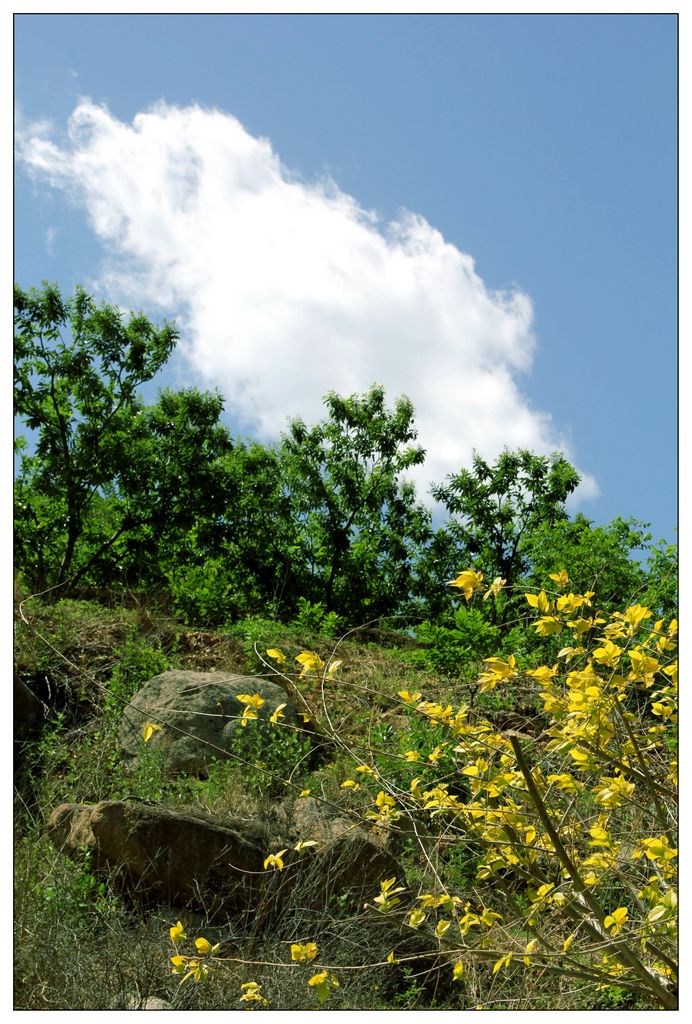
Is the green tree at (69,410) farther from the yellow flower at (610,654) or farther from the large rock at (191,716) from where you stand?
the yellow flower at (610,654)

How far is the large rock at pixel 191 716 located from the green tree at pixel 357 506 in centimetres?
621

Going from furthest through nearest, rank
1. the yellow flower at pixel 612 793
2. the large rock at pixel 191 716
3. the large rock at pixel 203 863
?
1. the large rock at pixel 191 716
2. the large rock at pixel 203 863
3. the yellow flower at pixel 612 793

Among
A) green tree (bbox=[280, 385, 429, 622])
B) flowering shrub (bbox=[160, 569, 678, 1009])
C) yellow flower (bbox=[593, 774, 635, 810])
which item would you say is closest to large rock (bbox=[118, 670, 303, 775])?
flowering shrub (bbox=[160, 569, 678, 1009])

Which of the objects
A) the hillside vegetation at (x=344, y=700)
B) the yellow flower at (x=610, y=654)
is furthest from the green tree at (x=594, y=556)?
the yellow flower at (x=610, y=654)

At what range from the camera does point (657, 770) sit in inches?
145

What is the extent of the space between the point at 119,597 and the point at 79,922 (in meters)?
5.96

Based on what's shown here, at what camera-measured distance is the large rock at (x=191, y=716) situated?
5.06 m

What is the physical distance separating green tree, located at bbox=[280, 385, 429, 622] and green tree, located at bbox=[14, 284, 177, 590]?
2.71m

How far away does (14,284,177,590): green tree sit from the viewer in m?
11.0

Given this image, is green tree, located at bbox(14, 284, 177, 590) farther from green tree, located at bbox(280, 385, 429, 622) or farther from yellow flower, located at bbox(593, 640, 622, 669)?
yellow flower, located at bbox(593, 640, 622, 669)

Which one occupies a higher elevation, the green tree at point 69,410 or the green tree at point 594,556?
the green tree at point 69,410

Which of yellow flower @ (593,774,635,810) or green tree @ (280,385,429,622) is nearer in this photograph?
yellow flower @ (593,774,635,810)
